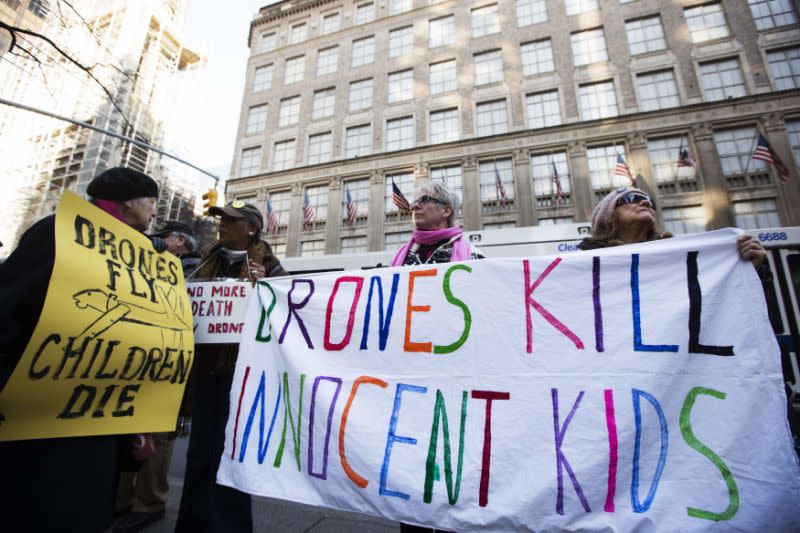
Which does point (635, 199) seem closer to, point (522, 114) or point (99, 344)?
point (99, 344)

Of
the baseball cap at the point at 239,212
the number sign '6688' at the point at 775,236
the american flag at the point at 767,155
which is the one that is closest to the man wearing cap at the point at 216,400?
the baseball cap at the point at 239,212

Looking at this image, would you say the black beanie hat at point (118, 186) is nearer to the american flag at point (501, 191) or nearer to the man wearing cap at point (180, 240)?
the man wearing cap at point (180, 240)

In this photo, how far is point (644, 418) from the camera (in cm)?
162

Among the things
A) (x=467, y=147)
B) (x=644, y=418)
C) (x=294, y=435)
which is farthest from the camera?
(x=467, y=147)

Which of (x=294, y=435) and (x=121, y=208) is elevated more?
(x=121, y=208)

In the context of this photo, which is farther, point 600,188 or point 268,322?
point 600,188

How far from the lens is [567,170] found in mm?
17844

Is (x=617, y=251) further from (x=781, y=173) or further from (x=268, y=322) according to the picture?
(x=781, y=173)

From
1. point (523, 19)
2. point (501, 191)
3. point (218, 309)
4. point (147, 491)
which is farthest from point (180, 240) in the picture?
point (523, 19)

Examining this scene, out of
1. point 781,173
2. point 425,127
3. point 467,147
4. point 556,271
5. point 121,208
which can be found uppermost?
point 425,127

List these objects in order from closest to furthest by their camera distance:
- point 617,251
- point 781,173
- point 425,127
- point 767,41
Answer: point 617,251 < point 781,173 < point 767,41 < point 425,127

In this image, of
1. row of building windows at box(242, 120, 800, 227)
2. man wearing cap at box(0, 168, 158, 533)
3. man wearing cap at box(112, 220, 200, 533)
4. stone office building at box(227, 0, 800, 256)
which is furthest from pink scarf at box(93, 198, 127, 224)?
stone office building at box(227, 0, 800, 256)

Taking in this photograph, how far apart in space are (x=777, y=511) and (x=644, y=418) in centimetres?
50

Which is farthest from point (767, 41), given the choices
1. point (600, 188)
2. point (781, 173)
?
point (600, 188)
